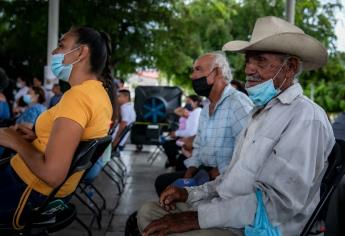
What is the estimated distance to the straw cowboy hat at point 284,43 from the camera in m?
2.46

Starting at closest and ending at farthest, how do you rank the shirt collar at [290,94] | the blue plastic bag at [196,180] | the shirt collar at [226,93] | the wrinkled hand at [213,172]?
the shirt collar at [290,94] → the blue plastic bag at [196,180] → the wrinkled hand at [213,172] → the shirt collar at [226,93]

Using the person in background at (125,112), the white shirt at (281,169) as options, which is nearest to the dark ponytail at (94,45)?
the white shirt at (281,169)

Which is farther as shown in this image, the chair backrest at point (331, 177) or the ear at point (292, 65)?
the ear at point (292, 65)

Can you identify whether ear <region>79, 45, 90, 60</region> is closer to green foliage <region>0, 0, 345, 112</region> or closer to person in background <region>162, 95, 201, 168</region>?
person in background <region>162, 95, 201, 168</region>

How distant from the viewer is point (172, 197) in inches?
108

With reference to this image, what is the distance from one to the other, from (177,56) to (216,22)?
117 inches

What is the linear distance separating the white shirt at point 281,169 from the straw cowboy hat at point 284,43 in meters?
0.20

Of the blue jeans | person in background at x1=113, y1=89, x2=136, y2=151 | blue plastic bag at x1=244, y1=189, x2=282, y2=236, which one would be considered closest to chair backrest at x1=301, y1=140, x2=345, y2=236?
blue plastic bag at x1=244, y1=189, x2=282, y2=236

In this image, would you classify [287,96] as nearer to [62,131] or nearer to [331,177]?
[331,177]

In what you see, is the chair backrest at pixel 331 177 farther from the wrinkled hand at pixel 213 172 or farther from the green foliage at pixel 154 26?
the green foliage at pixel 154 26

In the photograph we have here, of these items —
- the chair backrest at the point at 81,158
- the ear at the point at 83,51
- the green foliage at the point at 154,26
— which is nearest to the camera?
the chair backrest at the point at 81,158

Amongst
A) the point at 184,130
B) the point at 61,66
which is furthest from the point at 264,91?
the point at 184,130

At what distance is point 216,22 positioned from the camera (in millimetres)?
18531

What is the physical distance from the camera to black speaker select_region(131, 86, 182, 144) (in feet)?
39.1
